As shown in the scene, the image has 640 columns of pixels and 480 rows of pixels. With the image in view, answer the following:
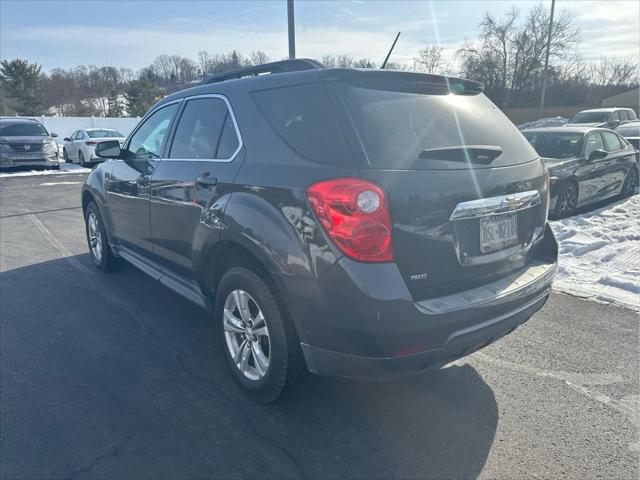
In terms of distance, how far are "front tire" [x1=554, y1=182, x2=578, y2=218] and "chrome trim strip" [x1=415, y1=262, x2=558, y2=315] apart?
16.8 feet

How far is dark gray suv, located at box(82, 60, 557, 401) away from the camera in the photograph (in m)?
2.22

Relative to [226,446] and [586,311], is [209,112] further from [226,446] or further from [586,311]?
[586,311]

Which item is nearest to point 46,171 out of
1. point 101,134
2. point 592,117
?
point 101,134

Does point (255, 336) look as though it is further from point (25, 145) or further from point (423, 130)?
point (25, 145)

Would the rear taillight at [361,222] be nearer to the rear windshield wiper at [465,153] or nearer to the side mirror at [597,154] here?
the rear windshield wiper at [465,153]

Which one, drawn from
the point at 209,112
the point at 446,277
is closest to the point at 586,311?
the point at 446,277

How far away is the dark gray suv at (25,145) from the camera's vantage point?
1623 centimetres

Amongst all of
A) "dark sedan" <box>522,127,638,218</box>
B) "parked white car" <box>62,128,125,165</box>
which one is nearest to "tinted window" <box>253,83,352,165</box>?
"dark sedan" <box>522,127,638,218</box>

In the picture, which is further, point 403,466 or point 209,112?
point 209,112

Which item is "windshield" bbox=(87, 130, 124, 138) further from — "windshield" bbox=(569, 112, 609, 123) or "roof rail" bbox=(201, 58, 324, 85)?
"windshield" bbox=(569, 112, 609, 123)

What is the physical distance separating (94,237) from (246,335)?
356 cm

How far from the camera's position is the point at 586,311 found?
4246 mm

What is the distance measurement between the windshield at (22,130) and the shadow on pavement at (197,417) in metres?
15.8

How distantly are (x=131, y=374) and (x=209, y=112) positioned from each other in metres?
1.91
